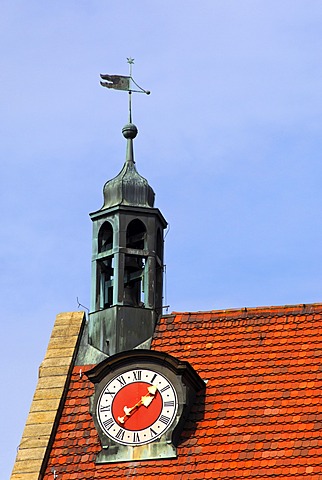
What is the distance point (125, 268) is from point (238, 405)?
485 cm

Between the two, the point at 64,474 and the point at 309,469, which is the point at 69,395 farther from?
the point at 309,469

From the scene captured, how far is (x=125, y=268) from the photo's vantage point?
4422 cm

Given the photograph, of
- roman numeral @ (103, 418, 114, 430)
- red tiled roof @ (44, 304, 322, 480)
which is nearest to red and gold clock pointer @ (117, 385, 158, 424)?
roman numeral @ (103, 418, 114, 430)

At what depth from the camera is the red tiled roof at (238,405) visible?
130ft

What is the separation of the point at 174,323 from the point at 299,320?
109 inches

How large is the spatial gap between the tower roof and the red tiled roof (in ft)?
9.11

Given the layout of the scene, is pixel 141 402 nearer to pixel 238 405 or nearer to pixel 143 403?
pixel 143 403

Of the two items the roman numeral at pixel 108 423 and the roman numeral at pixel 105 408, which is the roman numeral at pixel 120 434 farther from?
the roman numeral at pixel 105 408

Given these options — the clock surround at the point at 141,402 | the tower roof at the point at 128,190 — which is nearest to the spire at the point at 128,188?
the tower roof at the point at 128,190

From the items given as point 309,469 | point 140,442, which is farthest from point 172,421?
point 309,469

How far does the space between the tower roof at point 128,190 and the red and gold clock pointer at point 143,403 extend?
4961mm

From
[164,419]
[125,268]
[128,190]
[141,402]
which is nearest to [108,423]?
[141,402]

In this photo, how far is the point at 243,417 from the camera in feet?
133

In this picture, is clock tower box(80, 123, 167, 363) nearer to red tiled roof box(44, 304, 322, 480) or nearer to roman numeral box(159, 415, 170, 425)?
red tiled roof box(44, 304, 322, 480)
